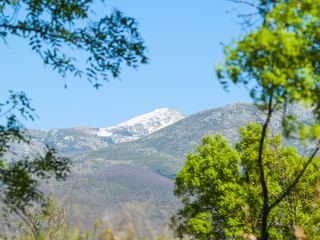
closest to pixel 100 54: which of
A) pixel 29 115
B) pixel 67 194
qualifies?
pixel 29 115

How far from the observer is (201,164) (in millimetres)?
36969

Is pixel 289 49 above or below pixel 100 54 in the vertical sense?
below

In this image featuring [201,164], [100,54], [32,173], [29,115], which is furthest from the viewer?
[201,164]

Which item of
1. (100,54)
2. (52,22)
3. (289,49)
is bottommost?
(289,49)

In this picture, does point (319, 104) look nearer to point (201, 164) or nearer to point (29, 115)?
point (29, 115)

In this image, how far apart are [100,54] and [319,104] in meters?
4.67

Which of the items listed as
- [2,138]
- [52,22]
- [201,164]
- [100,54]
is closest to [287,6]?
[100,54]

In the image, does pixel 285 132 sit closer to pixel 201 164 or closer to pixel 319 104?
pixel 319 104

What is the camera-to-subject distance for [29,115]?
26.7ft

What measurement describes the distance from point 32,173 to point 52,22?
333 cm

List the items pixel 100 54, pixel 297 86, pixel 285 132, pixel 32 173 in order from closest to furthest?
pixel 297 86
pixel 285 132
pixel 32 173
pixel 100 54

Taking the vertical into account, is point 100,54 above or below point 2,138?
above

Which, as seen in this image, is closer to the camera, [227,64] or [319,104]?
[227,64]

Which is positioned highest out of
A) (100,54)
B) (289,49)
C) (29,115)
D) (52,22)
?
(52,22)
